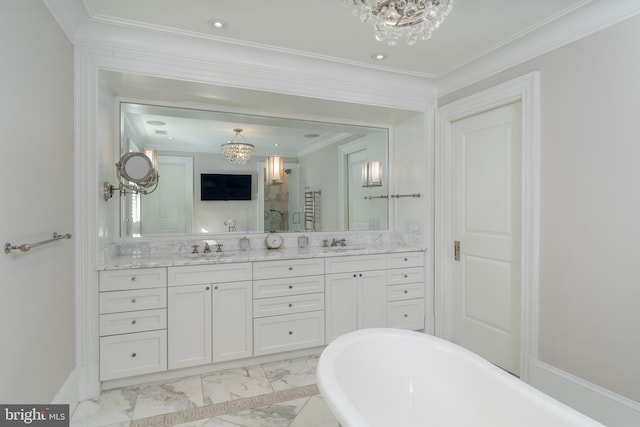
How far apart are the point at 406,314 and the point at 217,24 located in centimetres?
280

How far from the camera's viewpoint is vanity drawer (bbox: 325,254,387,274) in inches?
114

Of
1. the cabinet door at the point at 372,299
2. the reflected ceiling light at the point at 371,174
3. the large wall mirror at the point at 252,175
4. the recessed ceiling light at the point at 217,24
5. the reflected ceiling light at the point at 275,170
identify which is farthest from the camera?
the reflected ceiling light at the point at 371,174

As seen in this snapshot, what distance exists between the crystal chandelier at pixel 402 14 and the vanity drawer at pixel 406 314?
228 cm

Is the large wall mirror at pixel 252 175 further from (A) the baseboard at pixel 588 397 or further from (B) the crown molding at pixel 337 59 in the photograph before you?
(A) the baseboard at pixel 588 397

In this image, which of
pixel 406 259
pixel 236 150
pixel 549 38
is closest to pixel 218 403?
pixel 406 259

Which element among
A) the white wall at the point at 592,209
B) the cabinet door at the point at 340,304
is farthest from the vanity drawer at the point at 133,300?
the white wall at the point at 592,209

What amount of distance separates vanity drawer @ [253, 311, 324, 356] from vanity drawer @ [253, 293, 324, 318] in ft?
0.13

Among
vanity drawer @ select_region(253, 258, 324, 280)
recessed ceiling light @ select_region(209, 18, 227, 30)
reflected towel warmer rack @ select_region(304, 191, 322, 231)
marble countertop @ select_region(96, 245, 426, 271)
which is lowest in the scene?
vanity drawer @ select_region(253, 258, 324, 280)

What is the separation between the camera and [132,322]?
2305mm

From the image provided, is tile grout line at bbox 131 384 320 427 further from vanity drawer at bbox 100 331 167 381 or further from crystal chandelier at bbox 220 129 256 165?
crystal chandelier at bbox 220 129 256 165

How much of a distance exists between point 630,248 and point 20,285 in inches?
118

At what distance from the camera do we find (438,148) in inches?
126

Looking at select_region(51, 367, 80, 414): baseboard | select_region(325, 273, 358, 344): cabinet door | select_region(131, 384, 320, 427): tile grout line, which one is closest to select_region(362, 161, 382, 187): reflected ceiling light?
select_region(325, 273, 358, 344): cabinet door

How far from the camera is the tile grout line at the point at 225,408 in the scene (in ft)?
6.49
